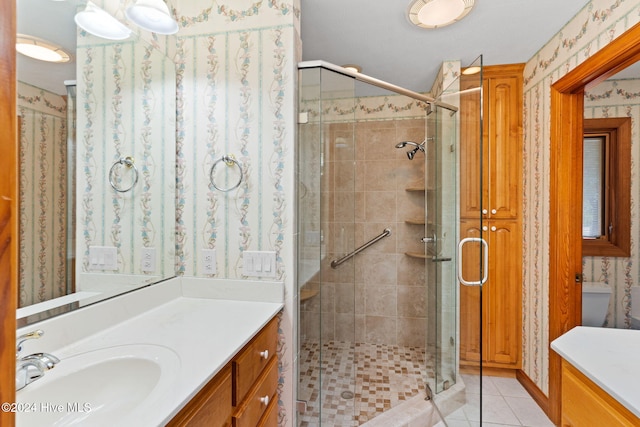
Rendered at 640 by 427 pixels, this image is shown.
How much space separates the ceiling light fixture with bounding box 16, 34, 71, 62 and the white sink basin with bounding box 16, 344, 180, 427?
89 centimetres

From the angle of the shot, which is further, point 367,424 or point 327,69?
point 367,424

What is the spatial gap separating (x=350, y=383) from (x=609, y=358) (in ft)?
4.45

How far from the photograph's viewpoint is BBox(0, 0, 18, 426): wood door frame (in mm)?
293

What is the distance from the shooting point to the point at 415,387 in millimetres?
2113

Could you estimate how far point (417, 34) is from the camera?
189 centimetres

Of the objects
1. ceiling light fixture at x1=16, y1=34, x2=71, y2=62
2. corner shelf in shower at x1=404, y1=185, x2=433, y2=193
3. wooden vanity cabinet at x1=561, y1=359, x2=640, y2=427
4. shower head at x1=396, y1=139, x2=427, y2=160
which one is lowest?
wooden vanity cabinet at x1=561, y1=359, x2=640, y2=427

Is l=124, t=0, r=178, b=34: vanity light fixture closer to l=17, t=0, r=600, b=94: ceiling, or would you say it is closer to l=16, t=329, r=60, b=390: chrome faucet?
l=17, t=0, r=600, b=94: ceiling

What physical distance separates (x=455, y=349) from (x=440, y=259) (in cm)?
55

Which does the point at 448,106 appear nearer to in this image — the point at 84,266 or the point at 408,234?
the point at 408,234

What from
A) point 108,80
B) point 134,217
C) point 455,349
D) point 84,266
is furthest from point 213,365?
point 455,349

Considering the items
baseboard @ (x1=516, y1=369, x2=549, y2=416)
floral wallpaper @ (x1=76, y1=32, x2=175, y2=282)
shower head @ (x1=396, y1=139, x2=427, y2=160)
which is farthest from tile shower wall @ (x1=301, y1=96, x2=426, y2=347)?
floral wallpaper @ (x1=76, y1=32, x2=175, y2=282)

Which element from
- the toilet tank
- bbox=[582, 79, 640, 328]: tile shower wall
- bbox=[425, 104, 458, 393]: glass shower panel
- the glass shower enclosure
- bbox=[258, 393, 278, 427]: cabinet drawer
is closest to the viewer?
bbox=[258, 393, 278, 427]: cabinet drawer

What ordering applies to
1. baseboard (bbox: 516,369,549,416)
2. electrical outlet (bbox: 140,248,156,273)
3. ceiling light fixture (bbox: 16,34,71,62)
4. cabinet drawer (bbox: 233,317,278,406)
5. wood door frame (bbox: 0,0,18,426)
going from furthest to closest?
baseboard (bbox: 516,369,549,416), electrical outlet (bbox: 140,248,156,273), cabinet drawer (bbox: 233,317,278,406), ceiling light fixture (bbox: 16,34,71,62), wood door frame (bbox: 0,0,18,426)

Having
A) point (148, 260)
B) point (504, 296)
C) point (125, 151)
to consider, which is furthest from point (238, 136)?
point (504, 296)
